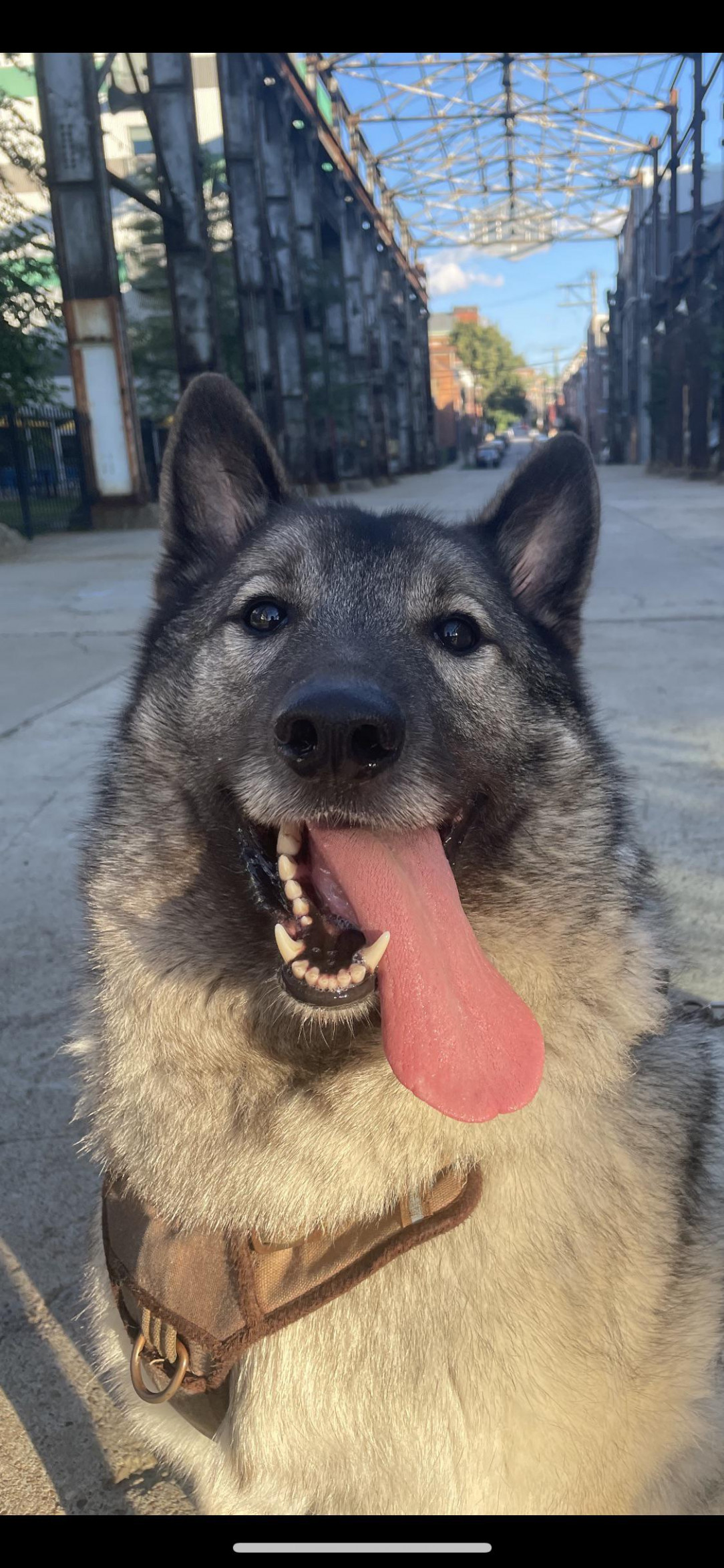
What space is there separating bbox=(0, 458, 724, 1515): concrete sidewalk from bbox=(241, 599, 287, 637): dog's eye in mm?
713

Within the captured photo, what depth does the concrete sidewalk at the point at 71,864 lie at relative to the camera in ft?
6.41

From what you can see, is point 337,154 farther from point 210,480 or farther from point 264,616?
point 264,616

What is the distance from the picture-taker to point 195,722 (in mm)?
2004

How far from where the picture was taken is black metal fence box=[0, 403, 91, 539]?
59.6 ft

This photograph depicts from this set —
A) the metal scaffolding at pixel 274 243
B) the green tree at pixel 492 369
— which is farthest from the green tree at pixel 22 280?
the green tree at pixel 492 369

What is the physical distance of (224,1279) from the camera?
1.64 m

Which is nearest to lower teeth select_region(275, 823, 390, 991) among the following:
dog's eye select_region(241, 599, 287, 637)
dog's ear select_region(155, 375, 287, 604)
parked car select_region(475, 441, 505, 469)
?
dog's eye select_region(241, 599, 287, 637)

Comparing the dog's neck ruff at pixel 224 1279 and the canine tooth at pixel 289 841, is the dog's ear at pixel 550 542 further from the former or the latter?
the dog's neck ruff at pixel 224 1279

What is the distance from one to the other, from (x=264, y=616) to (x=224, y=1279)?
122 centimetres

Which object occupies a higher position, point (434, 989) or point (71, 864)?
point (434, 989)

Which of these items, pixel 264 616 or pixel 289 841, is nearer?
pixel 289 841

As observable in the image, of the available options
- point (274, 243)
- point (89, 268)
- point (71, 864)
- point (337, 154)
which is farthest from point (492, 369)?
point (71, 864)

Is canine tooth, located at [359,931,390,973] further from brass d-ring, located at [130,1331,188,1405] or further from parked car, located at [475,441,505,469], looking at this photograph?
parked car, located at [475,441,505,469]
